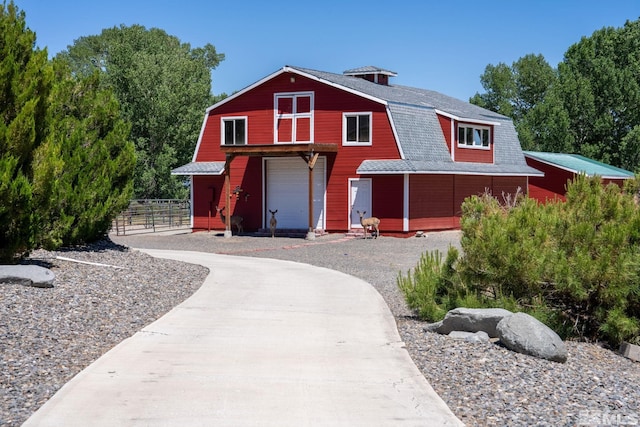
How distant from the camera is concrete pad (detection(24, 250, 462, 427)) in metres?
6.61

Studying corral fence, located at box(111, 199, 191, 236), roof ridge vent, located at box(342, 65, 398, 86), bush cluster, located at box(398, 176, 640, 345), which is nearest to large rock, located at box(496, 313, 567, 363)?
bush cluster, located at box(398, 176, 640, 345)

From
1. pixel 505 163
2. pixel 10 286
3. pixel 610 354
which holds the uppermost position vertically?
pixel 505 163

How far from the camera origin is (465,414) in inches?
275

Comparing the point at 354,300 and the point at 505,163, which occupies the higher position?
the point at 505,163

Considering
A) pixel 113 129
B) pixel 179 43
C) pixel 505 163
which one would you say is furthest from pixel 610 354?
pixel 179 43

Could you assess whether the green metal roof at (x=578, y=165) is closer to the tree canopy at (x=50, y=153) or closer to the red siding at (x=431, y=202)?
the red siding at (x=431, y=202)

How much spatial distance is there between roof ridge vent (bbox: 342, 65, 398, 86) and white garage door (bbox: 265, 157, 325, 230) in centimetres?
789

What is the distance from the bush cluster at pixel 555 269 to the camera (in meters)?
11.1

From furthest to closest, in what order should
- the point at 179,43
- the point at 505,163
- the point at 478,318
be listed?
1. the point at 179,43
2. the point at 505,163
3. the point at 478,318

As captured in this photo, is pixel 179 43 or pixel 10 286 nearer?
pixel 10 286

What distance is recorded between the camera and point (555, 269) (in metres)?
11.3

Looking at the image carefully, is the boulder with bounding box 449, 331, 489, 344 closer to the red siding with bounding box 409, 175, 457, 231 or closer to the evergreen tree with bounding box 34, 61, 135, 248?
the evergreen tree with bounding box 34, 61, 135, 248

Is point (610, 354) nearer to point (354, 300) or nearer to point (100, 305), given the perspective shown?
point (354, 300)

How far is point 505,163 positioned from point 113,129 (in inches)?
857
